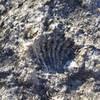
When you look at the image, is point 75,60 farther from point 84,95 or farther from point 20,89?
point 20,89

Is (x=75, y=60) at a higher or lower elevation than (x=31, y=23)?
lower

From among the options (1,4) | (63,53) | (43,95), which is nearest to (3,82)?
(43,95)

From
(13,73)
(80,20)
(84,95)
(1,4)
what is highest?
(1,4)

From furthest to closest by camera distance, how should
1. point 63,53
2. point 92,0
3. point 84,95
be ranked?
point 92,0 < point 63,53 < point 84,95

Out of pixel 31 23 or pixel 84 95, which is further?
pixel 31 23
